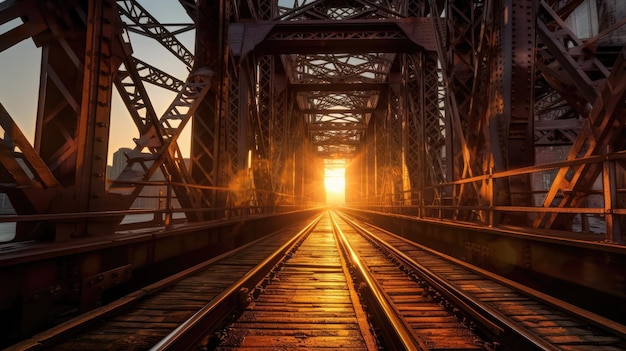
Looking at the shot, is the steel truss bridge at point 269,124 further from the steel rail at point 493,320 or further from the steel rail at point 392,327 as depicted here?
the steel rail at point 392,327

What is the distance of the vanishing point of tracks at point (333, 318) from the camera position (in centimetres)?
290

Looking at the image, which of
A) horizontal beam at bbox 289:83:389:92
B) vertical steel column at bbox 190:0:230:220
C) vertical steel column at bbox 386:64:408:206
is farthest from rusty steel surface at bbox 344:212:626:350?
horizontal beam at bbox 289:83:389:92

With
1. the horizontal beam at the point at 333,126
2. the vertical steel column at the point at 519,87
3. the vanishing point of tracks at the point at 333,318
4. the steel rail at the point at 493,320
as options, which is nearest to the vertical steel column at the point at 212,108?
the vanishing point of tracks at the point at 333,318

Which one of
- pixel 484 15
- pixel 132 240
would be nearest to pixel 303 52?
pixel 484 15

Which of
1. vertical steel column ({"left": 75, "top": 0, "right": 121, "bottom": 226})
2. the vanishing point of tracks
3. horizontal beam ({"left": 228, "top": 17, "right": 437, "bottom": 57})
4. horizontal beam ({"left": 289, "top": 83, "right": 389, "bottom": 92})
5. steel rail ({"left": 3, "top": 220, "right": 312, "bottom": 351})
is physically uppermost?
horizontal beam ({"left": 289, "top": 83, "right": 389, "bottom": 92})

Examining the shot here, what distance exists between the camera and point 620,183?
13484mm

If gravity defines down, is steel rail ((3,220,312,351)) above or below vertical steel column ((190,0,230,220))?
below

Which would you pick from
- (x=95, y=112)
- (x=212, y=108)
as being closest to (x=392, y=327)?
(x=95, y=112)

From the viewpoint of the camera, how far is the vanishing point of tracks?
2.90 metres

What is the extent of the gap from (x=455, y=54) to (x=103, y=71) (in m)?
8.22

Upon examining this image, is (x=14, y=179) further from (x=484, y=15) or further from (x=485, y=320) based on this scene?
(x=484, y=15)

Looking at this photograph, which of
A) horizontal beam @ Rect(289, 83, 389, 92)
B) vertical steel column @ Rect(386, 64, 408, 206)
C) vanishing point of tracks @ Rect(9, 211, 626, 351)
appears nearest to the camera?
vanishing point of tracks @ Rect(9, 211, 626, 351)

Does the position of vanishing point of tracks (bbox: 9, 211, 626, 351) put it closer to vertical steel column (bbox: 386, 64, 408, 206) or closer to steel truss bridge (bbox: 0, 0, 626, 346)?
steel truss bridge (bbox: 0, 0, 626, 346)

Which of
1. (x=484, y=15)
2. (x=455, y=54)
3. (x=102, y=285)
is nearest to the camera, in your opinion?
(x=102, y=285)
